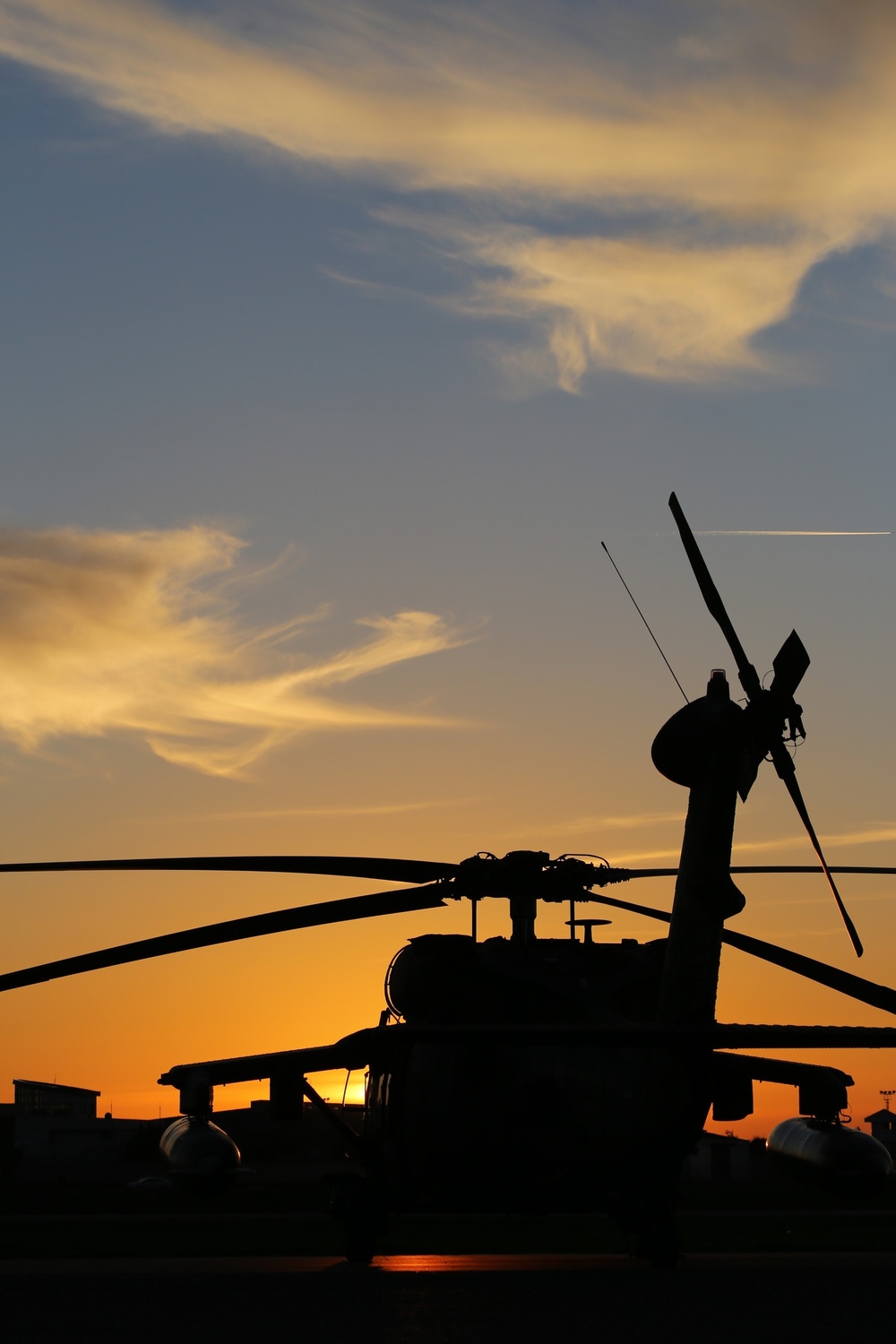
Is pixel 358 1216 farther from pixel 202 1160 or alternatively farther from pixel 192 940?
pixel 192 940

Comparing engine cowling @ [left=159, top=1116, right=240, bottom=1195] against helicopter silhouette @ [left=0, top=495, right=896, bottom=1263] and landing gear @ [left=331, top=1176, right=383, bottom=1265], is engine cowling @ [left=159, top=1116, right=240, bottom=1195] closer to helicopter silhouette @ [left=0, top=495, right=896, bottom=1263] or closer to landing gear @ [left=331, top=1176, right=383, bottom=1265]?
helicopter silhouette @ [left=0, top=495, right=896, bottom=1263]

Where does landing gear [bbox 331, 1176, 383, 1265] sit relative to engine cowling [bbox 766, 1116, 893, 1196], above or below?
below

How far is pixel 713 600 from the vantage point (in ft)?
A: 65.7

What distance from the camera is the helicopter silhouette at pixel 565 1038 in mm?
20062

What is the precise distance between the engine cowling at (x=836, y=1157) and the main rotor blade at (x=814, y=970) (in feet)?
10.0

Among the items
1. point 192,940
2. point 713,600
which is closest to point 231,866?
point 192,940

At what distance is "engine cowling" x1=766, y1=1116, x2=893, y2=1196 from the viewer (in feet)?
72.8

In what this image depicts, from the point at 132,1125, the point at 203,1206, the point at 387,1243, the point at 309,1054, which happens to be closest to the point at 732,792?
the point at 309,1054

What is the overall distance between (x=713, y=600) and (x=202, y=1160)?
12.1 m

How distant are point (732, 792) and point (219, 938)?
7.30m

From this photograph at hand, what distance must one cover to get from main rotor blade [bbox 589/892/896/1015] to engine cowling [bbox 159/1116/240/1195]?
7.25 meters

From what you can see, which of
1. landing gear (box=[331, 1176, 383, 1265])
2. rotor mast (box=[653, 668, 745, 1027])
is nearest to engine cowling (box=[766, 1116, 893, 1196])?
rotor mast (box=[653, 668, 745, 1027])

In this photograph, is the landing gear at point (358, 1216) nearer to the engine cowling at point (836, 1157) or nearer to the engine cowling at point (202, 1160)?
the engine cowling at point (202, 1160)

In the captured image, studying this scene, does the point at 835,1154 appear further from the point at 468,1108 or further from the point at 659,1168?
the point at 468,1108
